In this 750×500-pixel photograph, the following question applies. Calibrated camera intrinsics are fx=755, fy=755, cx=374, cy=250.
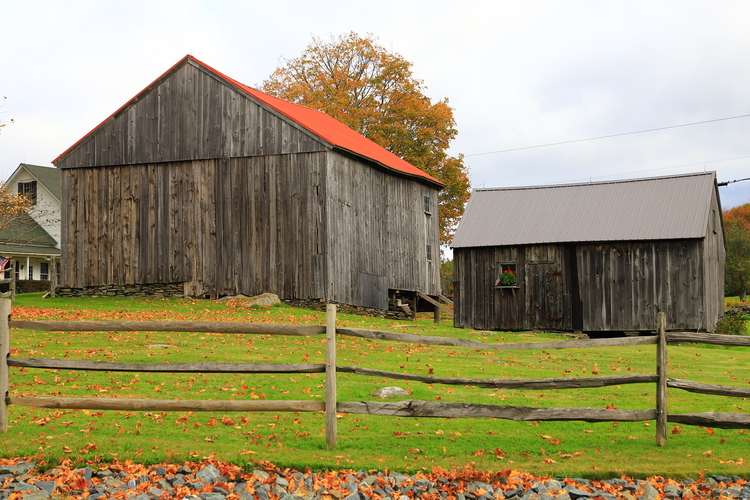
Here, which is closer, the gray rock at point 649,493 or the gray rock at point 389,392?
the gray rock at point 649,493

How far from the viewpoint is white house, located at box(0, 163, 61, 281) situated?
4647cm

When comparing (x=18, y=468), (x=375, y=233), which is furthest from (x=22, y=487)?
(x=375, y=233)

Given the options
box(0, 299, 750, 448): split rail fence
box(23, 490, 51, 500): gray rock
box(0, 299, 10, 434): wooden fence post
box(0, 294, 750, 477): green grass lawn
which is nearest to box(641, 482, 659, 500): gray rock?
box(0, 294, 750, 477): green grass lawn

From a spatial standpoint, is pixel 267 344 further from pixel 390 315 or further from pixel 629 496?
pixel 390 315

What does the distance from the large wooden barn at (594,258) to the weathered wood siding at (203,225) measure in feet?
21.3

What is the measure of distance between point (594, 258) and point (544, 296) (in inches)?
92.4

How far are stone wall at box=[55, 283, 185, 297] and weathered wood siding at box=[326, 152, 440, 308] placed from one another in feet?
21.2

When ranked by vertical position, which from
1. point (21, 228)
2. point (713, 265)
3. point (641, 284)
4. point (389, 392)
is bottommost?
point (389, 392)

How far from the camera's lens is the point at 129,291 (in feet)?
99.1

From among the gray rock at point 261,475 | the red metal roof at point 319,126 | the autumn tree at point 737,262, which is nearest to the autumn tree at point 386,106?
the red metal roof at point 319,126

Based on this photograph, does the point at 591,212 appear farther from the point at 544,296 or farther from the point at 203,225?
the point at 203,225

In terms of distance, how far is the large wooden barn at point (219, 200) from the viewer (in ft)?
92.2

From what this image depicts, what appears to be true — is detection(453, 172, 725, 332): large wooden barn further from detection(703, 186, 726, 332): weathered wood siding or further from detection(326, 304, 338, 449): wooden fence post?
detection(326, 304, 338, 449): wooden fence post

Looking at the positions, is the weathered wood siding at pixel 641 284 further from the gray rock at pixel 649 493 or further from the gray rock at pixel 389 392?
the gray rock at pixel 649 493
